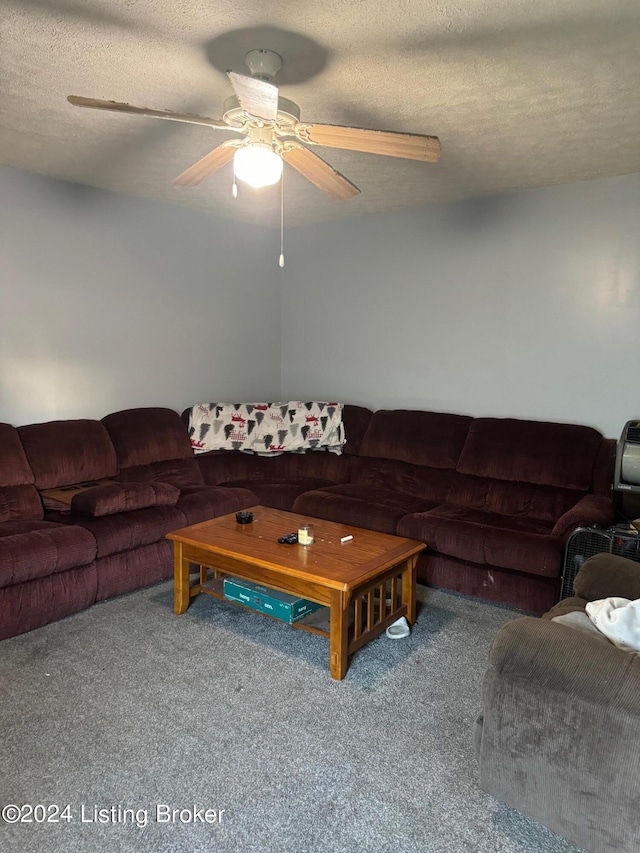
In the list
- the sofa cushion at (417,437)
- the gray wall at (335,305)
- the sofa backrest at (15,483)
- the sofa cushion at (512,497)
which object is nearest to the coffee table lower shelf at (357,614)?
the sofa cushion at (512,497)

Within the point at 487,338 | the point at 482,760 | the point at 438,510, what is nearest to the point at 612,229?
the point at 487,338

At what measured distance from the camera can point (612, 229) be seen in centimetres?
339

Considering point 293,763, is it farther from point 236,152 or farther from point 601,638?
point 236,152

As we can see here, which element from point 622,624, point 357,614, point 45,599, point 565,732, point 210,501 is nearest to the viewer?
point 565,732

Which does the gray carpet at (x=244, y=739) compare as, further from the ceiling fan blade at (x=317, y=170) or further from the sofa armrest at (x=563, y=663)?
the ceiling fan blade at (x=317, y=170)

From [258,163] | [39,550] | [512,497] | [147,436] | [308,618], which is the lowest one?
[308,618]

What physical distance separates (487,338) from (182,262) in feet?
7.68

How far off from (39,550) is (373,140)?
230 centimetres

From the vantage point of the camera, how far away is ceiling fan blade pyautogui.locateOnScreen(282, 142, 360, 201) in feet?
7.26

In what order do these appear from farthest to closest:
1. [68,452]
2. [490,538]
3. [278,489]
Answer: [278,489] → [68,452] → [490,538]

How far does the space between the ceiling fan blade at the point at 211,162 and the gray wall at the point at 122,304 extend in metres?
1.41

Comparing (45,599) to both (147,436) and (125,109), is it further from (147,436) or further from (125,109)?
(125,109)

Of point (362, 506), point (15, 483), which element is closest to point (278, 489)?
point (362, 506)

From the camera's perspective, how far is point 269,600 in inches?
99.7
